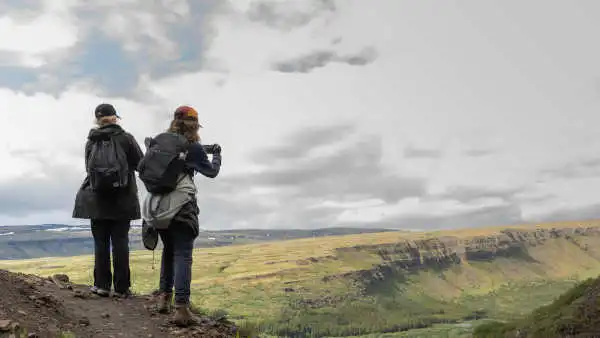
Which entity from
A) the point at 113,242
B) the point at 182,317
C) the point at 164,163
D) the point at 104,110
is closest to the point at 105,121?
the point at 104,110

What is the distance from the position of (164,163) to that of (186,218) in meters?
0.98

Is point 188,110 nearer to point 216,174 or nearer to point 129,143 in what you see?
point 216,174

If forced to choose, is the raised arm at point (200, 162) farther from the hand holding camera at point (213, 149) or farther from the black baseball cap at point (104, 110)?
the black baseball cap at point (104, 110)

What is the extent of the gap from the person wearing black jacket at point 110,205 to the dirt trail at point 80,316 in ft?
2.06

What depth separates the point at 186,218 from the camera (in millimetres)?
9070

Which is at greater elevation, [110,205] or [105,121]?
[105,121]

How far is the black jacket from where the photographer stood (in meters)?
10.7

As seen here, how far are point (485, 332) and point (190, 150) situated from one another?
3592 inches

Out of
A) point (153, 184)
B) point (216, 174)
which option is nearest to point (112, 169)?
→ point (153, 184)

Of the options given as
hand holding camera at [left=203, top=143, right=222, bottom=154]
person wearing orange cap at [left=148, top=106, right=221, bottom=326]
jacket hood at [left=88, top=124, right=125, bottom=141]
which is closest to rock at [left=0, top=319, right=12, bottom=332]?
person wearing orange cap at [left=148, top=106, right=221, bottom=326]

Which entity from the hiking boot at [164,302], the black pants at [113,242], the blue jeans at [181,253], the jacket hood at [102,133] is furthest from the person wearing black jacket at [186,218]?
the jacket hood at [102,133]

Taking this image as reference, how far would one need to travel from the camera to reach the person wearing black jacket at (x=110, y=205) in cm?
1077

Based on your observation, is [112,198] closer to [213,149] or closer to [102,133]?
[102,133]

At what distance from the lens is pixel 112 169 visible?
10484mm
